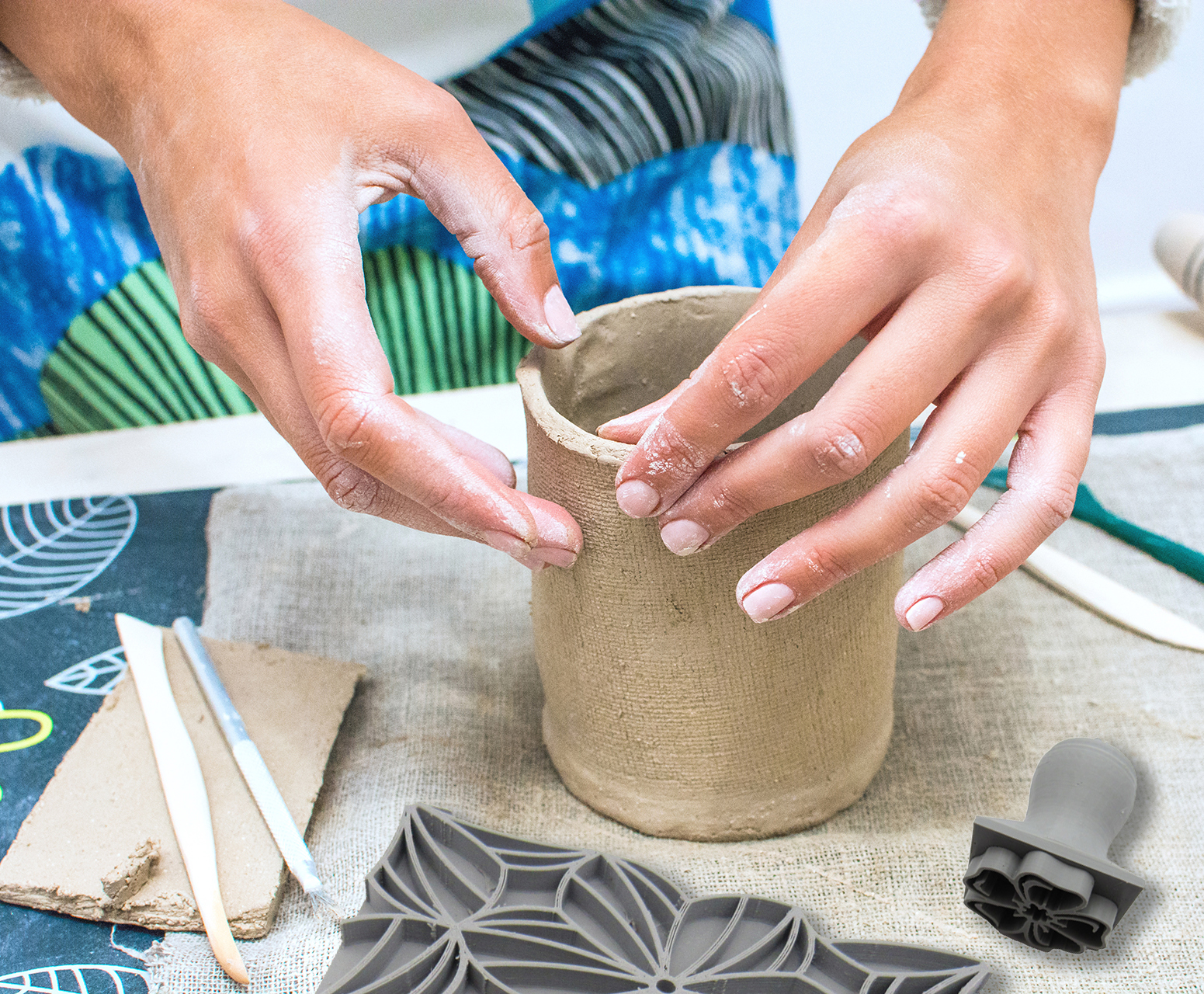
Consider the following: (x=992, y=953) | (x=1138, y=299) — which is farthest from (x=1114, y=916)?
(x=1138, y=299)

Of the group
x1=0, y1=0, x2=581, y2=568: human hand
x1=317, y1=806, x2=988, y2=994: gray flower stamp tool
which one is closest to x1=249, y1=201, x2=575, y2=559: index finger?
x1=0, y1=0, x2=581, y2=568: human hand

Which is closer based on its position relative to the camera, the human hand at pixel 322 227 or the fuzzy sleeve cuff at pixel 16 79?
the human hand at pixel 322 227

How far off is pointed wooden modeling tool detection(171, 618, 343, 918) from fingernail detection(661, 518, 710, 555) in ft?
1.08

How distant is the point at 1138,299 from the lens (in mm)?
1417

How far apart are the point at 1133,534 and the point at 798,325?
61 centimetres

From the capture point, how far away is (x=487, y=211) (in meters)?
0.57

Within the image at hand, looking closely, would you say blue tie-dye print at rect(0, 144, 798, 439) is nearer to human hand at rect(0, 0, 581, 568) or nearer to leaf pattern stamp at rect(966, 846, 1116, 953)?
human hand at rect(0, 0, 581, 568)

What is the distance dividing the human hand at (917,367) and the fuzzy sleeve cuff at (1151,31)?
0.18 m

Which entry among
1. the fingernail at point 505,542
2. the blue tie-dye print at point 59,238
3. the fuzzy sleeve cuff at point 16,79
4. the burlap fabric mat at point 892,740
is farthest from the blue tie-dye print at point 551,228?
the fingernail at point 505,542

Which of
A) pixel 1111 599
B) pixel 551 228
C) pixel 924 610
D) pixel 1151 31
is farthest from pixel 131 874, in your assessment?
pixel 1151 31

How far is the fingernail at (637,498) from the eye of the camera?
1.81ft

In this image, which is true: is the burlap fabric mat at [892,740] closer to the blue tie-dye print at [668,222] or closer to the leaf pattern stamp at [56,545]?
the leaf pattern stamp at [56,545]

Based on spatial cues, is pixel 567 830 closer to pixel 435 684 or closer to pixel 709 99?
pixel 435 684

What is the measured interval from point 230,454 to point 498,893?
0.67m
